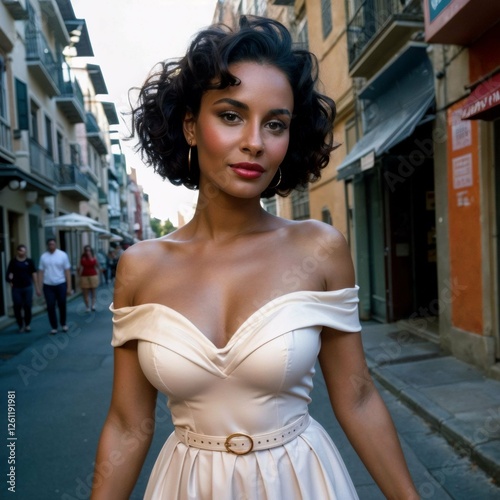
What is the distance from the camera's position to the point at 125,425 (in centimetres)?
→ 139

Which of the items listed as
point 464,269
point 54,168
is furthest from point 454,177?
point 54,168

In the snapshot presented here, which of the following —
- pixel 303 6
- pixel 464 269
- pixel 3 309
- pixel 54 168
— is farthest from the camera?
pixel 54 168

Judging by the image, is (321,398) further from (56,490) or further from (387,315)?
(387,315)

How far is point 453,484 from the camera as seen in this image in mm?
3287

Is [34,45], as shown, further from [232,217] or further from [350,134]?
[232,217]

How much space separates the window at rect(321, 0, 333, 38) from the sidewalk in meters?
7.53

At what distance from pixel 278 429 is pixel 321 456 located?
0.48 feet

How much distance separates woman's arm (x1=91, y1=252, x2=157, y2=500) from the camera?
1325 millimetres

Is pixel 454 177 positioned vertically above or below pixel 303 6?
below

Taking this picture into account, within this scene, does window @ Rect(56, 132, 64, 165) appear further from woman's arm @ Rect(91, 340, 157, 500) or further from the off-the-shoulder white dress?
the off-the-shoulder white dress

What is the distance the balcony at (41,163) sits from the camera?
15336 mm

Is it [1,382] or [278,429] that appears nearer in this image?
[278,429]

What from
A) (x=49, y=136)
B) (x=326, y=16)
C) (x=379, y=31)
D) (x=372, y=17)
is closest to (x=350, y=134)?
(x=372, y=17)

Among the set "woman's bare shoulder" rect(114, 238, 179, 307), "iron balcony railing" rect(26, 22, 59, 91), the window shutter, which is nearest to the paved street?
"woman's bare shoulder" rect(114, 238, 179, 307)
